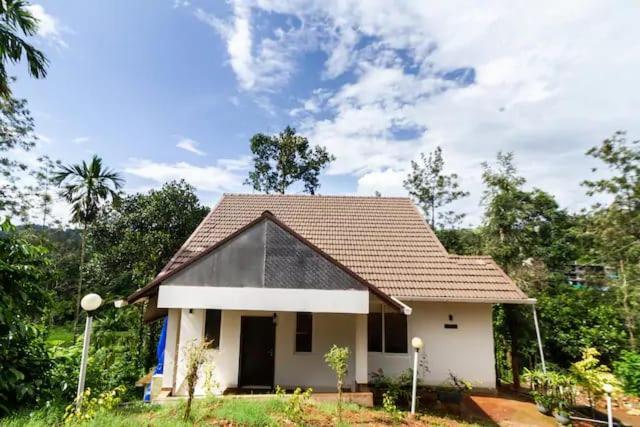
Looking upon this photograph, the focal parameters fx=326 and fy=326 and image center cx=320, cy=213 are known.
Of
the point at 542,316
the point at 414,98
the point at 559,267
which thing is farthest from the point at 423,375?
the point at 559,267

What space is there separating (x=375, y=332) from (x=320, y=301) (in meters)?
4.12

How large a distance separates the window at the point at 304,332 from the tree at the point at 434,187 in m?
23.5

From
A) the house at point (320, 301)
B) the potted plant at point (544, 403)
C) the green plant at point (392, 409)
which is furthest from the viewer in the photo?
the potted plant at point (544, 403)

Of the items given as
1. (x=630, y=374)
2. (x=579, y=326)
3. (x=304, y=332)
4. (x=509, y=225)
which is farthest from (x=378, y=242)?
(x=509, y=225)

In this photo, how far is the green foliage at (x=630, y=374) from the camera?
10.6m

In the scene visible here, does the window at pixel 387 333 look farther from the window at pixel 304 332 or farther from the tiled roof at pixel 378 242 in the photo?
the window at pixel 304 332

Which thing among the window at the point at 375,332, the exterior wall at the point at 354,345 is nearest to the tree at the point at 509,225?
the exterior wall at the point at 354,345

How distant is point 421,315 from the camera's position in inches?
485

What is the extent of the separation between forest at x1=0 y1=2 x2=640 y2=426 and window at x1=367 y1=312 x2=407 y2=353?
4114mm

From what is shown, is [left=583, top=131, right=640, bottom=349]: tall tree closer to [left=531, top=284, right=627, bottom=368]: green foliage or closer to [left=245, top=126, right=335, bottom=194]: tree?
[left=531, top=284, right=627, bottom=368]: green foliage

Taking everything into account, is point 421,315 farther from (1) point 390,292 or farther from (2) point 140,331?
(2) point 140,331

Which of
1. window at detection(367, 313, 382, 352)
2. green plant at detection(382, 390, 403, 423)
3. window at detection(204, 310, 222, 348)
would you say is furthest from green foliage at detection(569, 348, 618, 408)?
window at detection(204, 310, 222, 348)

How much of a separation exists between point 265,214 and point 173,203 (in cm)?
1861

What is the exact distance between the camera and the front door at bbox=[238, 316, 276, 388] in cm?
1145
